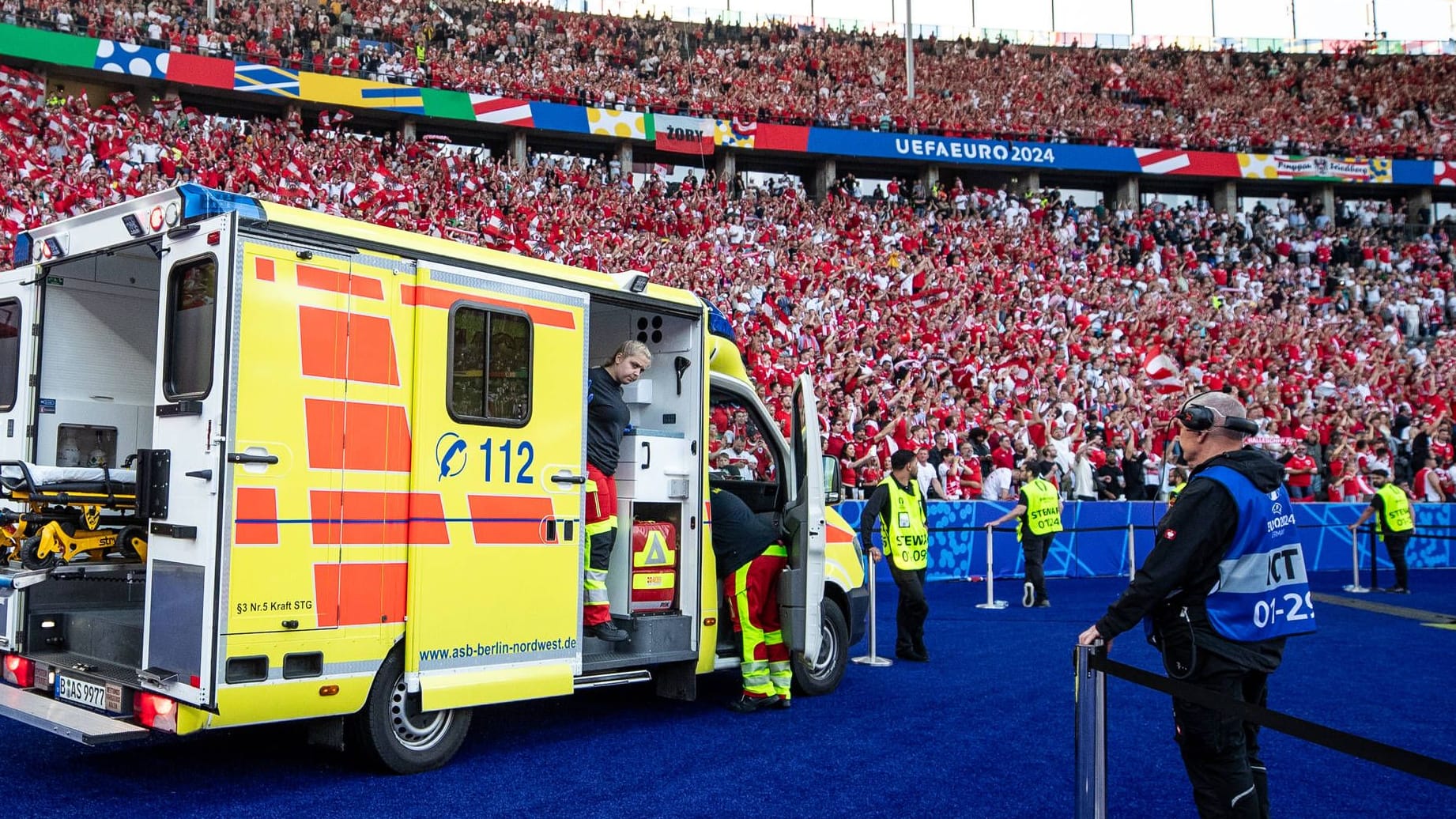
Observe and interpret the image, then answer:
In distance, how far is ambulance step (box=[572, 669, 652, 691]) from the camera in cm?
671

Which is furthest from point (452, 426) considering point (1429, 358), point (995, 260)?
point (1429, 358)

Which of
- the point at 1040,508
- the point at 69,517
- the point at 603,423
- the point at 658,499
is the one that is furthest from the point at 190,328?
the point at 1040,508

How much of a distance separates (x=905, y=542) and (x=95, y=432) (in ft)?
20.5

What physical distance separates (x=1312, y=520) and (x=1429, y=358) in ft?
32.4

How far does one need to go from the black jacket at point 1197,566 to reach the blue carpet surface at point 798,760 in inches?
64.9

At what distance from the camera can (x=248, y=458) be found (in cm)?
511

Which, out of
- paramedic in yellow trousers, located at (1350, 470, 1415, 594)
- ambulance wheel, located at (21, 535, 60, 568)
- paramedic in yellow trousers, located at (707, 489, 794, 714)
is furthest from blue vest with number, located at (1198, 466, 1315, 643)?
paramedic in yellow trousers, located at (1350, 470, 1415, 594)

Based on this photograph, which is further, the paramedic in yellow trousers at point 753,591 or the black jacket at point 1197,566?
the paramedic in yellow trousers at point 753,591

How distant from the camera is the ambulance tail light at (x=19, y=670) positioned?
5.74 meters

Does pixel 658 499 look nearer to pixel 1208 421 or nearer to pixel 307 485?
pixel 307 485

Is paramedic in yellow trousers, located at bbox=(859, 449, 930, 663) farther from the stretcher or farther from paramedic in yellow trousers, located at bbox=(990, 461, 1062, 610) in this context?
the stretcher

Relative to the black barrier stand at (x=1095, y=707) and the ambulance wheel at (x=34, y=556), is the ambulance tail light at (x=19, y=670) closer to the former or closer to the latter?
the ambulance wheel at (x=34, y=556)

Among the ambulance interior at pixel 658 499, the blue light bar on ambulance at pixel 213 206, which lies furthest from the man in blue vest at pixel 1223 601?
the blue light bar on ambulance at pixel 213 206

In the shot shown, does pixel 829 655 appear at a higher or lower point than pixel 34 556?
lower
